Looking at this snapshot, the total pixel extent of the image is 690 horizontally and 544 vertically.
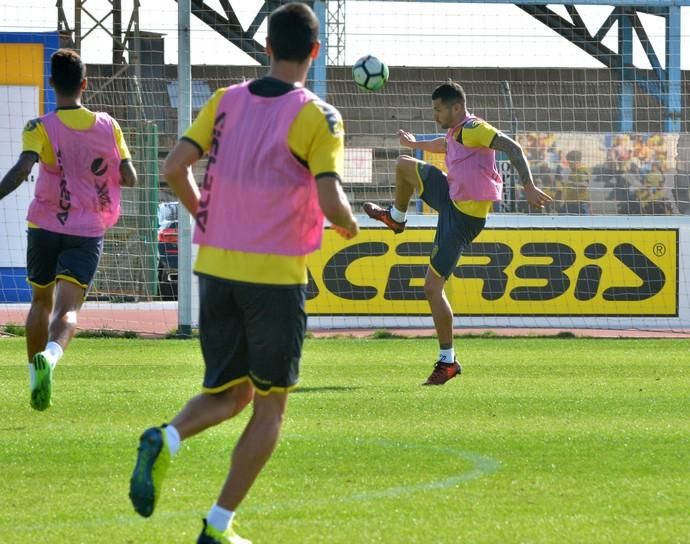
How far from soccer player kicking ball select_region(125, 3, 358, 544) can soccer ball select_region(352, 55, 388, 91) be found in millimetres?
6205

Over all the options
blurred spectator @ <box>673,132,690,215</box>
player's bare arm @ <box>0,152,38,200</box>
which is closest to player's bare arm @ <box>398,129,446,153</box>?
player's bare arm @ <box>0,152,38,200</box>

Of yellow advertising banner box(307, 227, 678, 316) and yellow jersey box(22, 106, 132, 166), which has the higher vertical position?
yellow jersey box(22, 106, 132, 166)

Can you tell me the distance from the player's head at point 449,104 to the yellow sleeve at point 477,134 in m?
0.19

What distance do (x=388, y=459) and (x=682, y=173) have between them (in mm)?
14433

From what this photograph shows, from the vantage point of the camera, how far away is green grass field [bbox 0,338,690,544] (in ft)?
18.6

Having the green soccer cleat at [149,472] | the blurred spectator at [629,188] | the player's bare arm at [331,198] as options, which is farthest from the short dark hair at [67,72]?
the blurred spectator at [629,188]

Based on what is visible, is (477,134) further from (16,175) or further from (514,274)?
(514,274)

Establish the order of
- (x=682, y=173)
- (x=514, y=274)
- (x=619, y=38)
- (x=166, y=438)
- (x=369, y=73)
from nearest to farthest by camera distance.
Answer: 1. (x=166, y=438)
2. (x=369, y=73)
3. (x=514, y=274)
4. (x=682, y=173)
5. (x=619, y=38)

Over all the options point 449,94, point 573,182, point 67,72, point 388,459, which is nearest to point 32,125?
point 67,72

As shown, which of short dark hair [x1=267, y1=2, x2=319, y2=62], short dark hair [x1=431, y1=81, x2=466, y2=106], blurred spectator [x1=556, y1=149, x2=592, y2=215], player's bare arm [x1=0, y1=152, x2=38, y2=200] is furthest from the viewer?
blurred spectator [x1=556, y1=149, x2=592, y2=215]

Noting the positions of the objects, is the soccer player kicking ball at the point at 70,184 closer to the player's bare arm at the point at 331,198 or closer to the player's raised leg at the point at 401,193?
the player's raised leg at the point at 401,193

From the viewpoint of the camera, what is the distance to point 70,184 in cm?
888

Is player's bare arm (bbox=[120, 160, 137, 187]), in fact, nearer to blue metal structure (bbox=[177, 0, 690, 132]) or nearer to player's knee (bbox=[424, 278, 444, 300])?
player's knee (bbox=[424, 278, 444, 300])

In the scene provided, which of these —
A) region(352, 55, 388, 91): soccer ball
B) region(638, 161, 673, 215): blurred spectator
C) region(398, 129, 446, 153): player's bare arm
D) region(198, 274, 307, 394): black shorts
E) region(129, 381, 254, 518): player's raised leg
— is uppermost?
region(352, 55, 388, 91): soccer ball
